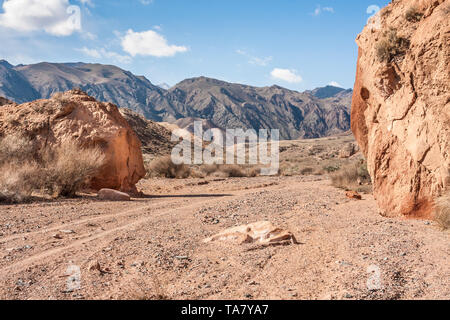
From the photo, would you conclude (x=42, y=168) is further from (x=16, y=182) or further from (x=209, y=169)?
(x=209, y=169)

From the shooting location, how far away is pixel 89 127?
1338 cm

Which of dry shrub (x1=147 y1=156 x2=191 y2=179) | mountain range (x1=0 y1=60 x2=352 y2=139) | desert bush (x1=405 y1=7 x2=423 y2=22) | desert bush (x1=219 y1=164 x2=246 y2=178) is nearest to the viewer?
desert bush (x1=405 y1=7 x2=423 y2=22)

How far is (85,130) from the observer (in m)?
13.3

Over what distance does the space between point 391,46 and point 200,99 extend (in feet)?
488

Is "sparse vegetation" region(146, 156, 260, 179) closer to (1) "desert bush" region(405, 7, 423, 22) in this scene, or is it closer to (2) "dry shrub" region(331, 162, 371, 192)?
(2) "dry shrub" region(331, 162, 371, 192)

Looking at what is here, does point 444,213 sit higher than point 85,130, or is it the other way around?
point 85,130

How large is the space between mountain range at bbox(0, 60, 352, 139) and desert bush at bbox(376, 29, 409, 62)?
121 metres

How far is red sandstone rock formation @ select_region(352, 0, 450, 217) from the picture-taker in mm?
7180

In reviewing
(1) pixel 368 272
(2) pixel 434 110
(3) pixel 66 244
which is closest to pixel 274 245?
(1) pixel 368 272

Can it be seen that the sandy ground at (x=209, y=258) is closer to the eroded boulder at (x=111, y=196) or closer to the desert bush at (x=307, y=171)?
the eroded boulder at (x=111, y=196)

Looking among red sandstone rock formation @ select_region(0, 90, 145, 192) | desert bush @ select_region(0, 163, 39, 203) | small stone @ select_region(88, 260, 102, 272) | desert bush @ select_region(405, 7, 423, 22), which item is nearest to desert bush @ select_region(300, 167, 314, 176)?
red sandstone rock formation @ select_region(0, 90, 145, 192)

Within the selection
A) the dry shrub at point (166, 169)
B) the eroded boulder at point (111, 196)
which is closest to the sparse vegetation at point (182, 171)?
the dry shrub at point (166, 169)

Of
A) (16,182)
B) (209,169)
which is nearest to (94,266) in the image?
(16,182)
